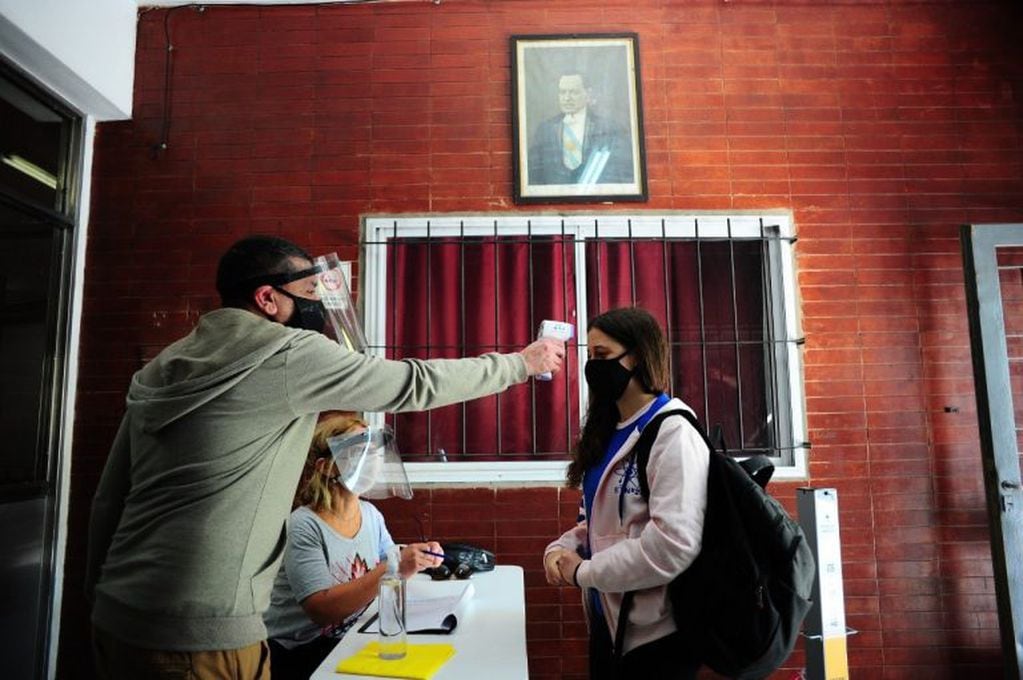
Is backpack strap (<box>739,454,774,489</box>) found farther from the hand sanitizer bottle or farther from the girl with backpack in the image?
the hand sanitizer bottle

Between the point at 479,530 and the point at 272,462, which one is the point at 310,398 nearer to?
the point at 272,462

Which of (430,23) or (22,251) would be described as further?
(430,23)

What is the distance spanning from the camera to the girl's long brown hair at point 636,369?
1.72 meters

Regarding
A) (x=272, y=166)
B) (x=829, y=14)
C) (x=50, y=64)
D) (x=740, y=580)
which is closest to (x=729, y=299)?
(x=829, y=14)

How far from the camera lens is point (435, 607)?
1775 millimetres

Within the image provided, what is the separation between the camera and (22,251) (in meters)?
2.71

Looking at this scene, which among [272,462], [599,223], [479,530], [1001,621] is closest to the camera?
[272,462]

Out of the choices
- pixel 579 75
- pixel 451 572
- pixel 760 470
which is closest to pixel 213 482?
pixel 451 572

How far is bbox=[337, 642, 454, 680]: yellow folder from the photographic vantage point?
54.2 inches

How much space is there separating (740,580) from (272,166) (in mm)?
2666

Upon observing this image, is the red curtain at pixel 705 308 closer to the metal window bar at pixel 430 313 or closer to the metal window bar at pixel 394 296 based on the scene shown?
the metal window bar at pixel 430 313

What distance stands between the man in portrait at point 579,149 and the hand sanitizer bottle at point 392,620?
2.03m

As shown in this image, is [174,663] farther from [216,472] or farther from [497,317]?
[497,317]

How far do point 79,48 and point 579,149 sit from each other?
7.14ft
